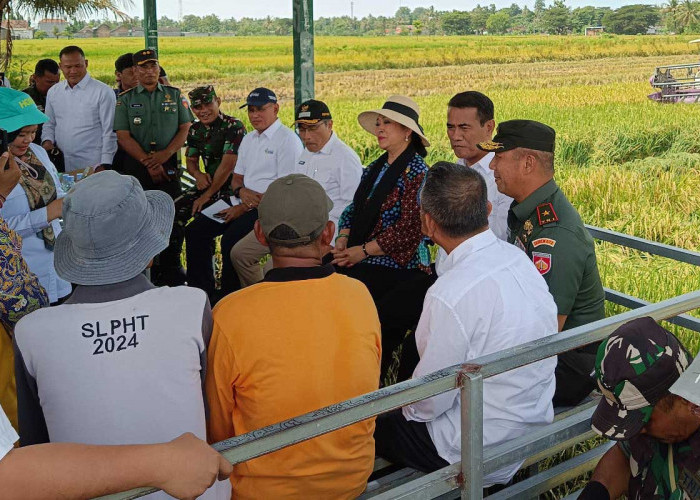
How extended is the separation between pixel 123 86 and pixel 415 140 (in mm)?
3551

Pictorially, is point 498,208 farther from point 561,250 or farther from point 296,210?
point 296,210

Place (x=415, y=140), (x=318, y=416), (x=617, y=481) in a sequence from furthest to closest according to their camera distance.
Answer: (x=415, y=140), (x=617, y=481), (x=318, y=416)

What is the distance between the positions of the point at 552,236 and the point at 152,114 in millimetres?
3763

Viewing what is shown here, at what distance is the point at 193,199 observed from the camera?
5387 mm

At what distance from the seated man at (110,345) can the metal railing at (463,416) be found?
1.17 ft

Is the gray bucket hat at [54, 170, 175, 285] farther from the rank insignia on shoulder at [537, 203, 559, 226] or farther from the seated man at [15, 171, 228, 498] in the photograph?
the rank insignia on shoulder at [537, 203, 559, 226]

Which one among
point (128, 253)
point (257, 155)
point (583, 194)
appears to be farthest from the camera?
point (583, 194)

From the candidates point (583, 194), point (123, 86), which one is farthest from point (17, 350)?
point (583, 194)

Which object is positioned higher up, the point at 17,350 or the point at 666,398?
the point at 17,350

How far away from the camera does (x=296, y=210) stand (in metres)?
2.07

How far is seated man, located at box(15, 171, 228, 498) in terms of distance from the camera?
64.8 inches

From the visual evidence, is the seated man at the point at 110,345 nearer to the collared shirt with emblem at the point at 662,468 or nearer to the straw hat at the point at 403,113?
the collared shirt with emblem at the point at 662,468

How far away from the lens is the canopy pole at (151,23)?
6938 millimetres

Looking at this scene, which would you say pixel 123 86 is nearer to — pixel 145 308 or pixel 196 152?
pixel 196 152
